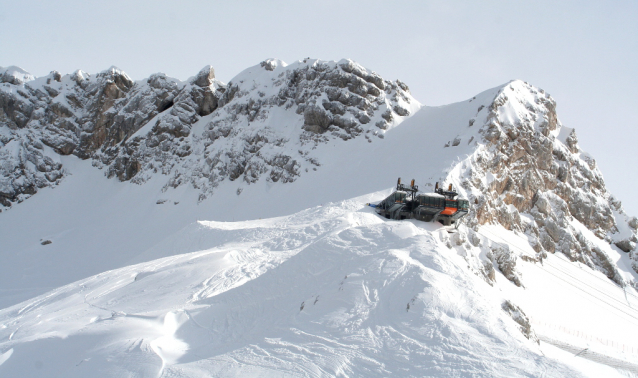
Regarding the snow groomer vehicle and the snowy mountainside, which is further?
the snowy mountainside

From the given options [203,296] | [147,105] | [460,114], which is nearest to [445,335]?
[203,296]

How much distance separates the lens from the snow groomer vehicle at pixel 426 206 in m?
29.1

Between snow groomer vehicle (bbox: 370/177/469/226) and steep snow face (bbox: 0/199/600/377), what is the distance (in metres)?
11.7

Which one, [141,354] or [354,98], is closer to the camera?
[141,354]

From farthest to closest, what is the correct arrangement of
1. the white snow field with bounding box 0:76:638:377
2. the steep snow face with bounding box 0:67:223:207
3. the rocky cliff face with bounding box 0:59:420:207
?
the steep snow face with bounding box 0:67:223:207, the rocky cliff face with bounding box 0:59:420:207, the white snow field with bounding box 0:76:638:377

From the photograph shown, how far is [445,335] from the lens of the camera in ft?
33.6

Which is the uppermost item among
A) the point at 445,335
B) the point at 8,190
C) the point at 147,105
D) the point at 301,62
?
the point at 301,62

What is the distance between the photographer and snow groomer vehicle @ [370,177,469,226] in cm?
2912

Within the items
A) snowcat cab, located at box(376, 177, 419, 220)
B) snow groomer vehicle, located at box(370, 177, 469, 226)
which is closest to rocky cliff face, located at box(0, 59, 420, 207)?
snowcat cab, located at box(376, 177, 419, 220)

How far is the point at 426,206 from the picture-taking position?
29.4 metres

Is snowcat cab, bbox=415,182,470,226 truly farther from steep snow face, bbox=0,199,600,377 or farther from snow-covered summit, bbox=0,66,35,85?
snow-covered summit, bbox=0,66,35,85

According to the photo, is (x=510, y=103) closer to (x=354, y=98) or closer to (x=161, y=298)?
(x=354, y=98)

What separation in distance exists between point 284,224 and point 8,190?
61693 mm

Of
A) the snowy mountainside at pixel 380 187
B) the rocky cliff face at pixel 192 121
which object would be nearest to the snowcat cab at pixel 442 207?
the snowy mountainside at pixel 380 187
